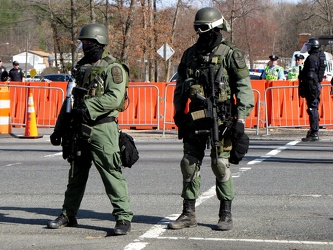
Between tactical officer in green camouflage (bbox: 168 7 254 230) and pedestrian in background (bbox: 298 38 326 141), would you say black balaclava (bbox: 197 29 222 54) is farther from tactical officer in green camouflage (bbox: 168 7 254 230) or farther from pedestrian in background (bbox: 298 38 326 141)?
pedestrian in background (bbox: 298 38 326 141)

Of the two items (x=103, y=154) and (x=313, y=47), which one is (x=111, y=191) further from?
(x=313, y=47)

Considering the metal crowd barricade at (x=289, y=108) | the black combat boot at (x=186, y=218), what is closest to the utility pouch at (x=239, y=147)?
the black combat boot at (x=186, y=218)

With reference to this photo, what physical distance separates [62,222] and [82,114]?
112 centimetres

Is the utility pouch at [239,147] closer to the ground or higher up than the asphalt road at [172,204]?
higher up

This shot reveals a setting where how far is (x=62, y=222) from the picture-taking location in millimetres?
7293

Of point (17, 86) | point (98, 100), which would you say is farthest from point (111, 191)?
point (17, 86)

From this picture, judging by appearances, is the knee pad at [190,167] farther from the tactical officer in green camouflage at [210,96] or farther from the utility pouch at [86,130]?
the utility pouch at [86,130]

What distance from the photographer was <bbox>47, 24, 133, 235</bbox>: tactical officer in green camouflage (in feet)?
22.7

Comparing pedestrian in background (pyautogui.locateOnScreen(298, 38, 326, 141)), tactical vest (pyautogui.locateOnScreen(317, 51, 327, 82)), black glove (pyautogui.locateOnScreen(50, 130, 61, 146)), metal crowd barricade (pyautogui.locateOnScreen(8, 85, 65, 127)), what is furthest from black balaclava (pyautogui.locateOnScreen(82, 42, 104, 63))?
metal crowd barricade (pyautogui.locateOnScreen(8, 85, 65, 127))

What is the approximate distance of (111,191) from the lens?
698cm

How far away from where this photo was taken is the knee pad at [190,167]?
7.09m

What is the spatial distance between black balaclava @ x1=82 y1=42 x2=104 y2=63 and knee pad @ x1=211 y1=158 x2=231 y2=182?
54.9 inches

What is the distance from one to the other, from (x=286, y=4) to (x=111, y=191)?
102m

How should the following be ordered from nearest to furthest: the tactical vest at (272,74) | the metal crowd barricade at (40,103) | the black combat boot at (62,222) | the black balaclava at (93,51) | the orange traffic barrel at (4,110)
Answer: the black balaclava at (93,51), the black combat boot at (62,222), the orange traffic barrel at (4,110), the metal crowd barricade at (40,103), the tactical vest at (272,74)
